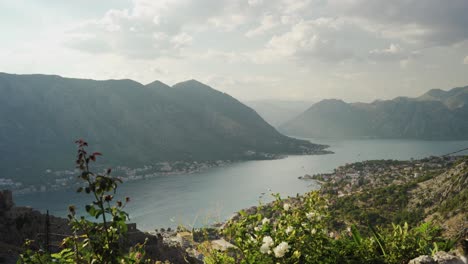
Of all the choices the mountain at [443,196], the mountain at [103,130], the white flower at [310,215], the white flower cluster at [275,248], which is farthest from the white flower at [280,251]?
the mountain at [103,130]

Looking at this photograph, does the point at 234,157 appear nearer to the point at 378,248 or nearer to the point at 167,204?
the point at 167,204

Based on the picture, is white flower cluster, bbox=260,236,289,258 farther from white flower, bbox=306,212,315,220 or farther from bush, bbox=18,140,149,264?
bush, bbox=18,140,149,264

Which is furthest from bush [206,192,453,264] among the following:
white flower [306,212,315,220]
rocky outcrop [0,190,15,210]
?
rocky outcrop [0,190,15,210]

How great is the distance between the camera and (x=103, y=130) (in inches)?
6152

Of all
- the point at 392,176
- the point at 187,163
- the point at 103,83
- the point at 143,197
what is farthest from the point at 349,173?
the point at 103,83

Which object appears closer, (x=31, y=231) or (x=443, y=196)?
(x=31, y=231)

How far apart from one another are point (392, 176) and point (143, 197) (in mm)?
60041

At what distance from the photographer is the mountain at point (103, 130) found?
412 ft

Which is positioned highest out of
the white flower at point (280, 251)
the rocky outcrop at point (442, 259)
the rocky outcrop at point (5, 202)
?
the white flower at point (280, 251)

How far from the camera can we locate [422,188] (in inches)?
1901

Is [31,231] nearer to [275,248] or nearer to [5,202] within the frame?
[5,202]

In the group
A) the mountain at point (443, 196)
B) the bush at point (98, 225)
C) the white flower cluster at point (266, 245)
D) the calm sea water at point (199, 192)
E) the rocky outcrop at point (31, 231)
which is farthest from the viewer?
the calm sea water at point (199, 192)

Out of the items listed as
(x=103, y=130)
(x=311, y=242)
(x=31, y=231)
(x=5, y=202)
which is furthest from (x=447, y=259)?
(x=103, y=130)

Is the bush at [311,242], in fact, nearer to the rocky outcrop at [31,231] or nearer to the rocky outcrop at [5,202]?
the rocky outcrop at [31,231]
